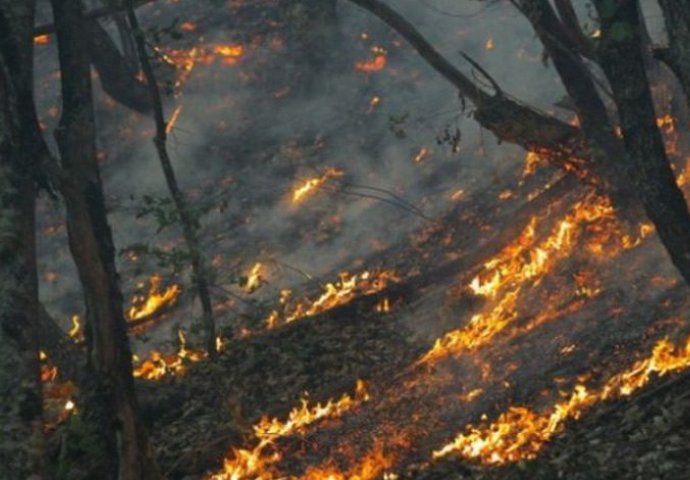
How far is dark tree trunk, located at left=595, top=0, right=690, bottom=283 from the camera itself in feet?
18.9

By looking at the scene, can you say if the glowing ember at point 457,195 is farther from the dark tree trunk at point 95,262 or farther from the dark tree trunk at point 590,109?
the dark tree trunk at point 95,262

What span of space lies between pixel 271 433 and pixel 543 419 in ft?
8.08

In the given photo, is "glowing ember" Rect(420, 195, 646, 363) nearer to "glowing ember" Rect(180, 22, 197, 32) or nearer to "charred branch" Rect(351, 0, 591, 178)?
"charred branch" Rect(351, 0, 591, 178)

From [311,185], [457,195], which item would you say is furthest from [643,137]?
[311,185]

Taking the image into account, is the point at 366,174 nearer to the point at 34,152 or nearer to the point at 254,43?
the point at 254,43

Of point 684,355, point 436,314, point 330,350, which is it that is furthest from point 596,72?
point 684,355

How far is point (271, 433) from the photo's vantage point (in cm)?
741

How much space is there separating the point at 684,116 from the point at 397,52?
829 centimetres

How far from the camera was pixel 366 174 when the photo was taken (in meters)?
13.9

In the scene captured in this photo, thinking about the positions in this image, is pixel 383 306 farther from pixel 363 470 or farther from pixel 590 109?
pixel 363 470

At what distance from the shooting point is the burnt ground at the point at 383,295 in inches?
263

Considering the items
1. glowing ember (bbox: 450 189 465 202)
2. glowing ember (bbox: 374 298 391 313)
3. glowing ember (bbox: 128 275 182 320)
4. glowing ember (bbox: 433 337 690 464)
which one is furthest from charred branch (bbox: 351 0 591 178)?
glowing ember (bbox: 128 275 182 320)

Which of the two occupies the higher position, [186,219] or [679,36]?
[186,219]

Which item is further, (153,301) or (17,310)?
(153,301)
